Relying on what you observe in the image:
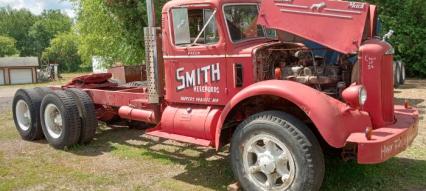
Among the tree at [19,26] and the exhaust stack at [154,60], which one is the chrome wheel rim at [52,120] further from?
the tree at [19,26]

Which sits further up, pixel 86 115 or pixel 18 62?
pixel 18 62

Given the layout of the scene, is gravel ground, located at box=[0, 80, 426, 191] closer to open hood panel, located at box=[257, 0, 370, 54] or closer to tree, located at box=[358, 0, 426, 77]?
open hood panel, located at box=[257, 0, 370, 54]

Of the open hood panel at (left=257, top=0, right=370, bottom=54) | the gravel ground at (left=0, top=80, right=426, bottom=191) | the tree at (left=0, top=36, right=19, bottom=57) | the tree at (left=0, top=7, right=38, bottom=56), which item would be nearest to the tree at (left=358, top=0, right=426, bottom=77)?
the gravel ground at (left=0, top=80, right=426, bottom=191)

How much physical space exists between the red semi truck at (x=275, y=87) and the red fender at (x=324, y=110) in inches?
0.4

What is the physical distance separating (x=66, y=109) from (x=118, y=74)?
2.26 m

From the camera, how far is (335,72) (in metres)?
5.55

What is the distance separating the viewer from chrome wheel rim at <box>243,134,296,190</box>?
4.90m

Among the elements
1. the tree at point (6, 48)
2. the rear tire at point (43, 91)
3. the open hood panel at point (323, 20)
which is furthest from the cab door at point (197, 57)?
the tree at point (6, 48)

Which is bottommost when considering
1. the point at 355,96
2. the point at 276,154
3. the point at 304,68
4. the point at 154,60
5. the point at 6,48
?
the point at 276,154

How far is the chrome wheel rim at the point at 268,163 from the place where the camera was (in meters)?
4.90

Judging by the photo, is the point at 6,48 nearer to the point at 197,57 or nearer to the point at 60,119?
the point at 60,119

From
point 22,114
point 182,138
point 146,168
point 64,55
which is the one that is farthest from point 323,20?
point 64,55

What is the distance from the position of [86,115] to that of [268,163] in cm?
379

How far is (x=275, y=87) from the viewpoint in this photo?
4.99 meters
